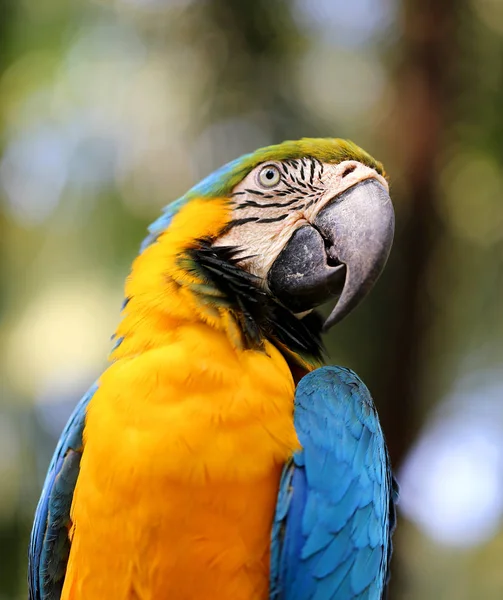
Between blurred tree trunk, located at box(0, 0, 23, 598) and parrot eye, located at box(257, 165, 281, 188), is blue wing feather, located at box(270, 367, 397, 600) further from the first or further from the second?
blurred tree trunk, located at box(0, 0, 23, 598)

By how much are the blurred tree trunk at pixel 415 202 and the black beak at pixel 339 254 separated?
1243 mm

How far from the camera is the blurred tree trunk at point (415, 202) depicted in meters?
2.90

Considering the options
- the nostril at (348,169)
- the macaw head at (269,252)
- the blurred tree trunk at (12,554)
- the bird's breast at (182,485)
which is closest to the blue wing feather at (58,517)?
the bird's breast at (182,485)

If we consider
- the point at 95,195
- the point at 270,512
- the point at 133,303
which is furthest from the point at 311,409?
the point at 95,195

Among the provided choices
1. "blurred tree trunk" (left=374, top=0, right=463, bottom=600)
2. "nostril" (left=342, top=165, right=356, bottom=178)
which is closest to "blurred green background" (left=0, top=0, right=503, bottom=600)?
"blurred tree trunk" (left=374, top=0, right=463, bottom=600)

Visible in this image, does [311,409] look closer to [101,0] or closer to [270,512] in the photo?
[270,512]

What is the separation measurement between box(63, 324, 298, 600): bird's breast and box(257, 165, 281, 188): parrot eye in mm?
581

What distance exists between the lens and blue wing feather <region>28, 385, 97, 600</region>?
1.59 metres

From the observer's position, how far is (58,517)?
5.21 feet

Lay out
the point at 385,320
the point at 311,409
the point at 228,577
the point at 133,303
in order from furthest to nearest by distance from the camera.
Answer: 1. the point at 385,320
2. the point at 133,303
3. the point at 311,409
4. the point at 228,577

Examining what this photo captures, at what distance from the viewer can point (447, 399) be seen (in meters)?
3.64

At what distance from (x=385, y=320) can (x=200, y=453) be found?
5.99ft

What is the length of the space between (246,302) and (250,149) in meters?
1.77

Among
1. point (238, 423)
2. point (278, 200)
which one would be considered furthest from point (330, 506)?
point (278, 200)
